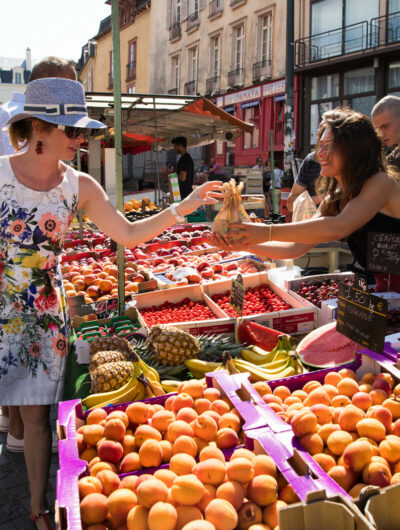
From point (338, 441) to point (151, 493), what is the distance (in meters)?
0.62

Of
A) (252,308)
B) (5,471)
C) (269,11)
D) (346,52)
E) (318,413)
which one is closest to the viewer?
(318,413)

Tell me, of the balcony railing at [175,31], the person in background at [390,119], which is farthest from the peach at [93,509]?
the balcony railing at [175,31]

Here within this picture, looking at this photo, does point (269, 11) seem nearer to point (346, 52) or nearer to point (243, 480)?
point (346, 52)

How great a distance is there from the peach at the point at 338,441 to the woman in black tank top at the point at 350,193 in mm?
976

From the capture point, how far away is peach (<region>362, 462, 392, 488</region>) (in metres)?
1.43

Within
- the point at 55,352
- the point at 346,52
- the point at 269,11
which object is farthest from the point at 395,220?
the point at 269,11

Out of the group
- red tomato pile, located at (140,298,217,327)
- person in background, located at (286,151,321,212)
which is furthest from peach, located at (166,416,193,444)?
person in background, located at (286,151,321,212)

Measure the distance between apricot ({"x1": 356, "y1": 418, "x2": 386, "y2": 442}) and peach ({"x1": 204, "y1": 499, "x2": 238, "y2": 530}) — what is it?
534 mm

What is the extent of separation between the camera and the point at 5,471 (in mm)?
2637

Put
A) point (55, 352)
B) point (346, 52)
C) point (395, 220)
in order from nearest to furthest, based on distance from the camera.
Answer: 1. point (55, 352)
2. point (395, 220)
3. point (346, 52)

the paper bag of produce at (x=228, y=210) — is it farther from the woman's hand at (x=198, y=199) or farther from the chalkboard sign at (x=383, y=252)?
the chalkboard sign at (x=383, y=252)

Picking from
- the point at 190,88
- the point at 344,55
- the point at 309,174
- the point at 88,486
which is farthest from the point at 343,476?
the point at 190,88

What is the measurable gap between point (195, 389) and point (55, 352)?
2.11ft

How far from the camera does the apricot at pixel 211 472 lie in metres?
1.47
